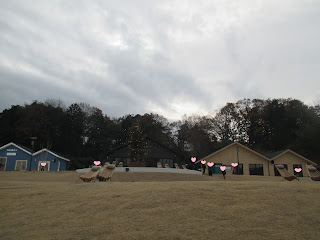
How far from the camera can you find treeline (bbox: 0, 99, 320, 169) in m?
48.2

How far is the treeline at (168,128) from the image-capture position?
4822 centimetres

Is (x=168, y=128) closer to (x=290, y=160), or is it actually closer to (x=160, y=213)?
(x=290, y=160)

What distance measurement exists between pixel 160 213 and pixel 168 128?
50.9m

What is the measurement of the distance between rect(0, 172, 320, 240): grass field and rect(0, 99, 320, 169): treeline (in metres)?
36.8

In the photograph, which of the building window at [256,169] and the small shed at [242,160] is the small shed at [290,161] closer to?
the small shed at [242,160]

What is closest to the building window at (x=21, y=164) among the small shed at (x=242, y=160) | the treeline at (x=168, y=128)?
the treeline at (x=168, y=128)

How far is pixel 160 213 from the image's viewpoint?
21.7 feet

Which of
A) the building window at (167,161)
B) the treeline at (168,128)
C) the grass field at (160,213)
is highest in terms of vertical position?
the treeline at (168,128)

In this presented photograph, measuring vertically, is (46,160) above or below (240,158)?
below

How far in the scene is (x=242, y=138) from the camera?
2073 inches

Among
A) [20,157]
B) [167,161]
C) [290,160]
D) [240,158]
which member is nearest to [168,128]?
[167,161]

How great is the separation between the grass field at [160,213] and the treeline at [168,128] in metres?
36.8

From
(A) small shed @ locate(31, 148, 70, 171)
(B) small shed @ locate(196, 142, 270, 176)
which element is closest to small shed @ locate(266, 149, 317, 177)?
(B) small shed @ locate(196, 142, 270, 176)

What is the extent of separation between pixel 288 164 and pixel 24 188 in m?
36.0
